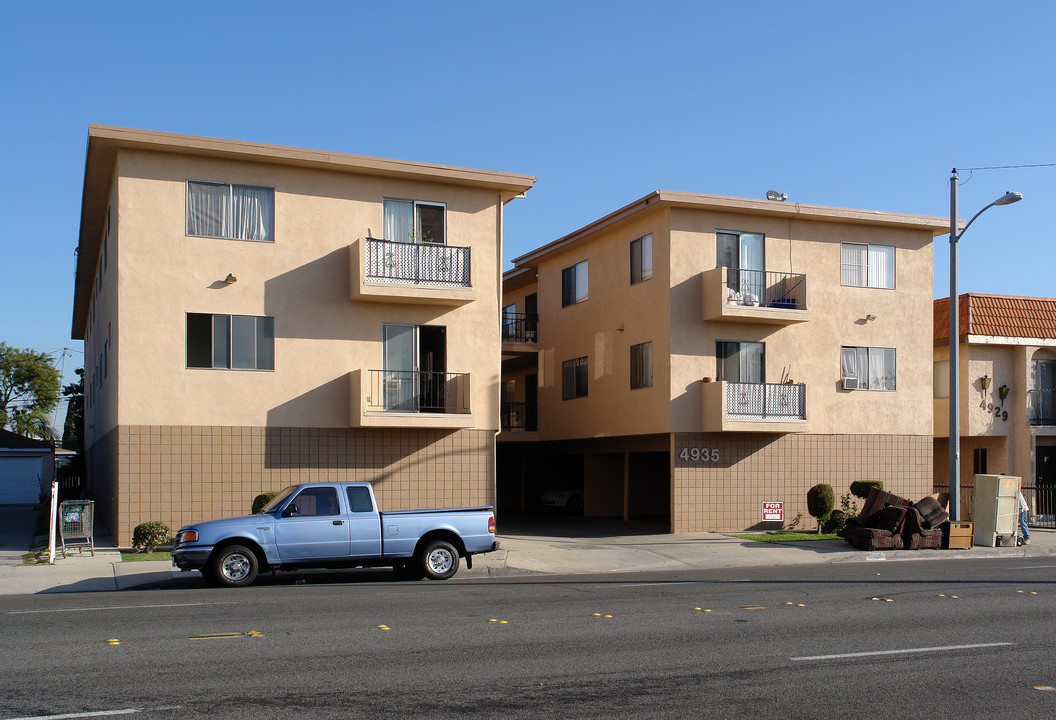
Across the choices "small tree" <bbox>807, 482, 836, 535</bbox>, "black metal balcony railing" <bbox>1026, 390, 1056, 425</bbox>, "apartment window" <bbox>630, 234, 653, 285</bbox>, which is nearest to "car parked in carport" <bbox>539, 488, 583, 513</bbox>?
"apartment window" <bbox>630, 234, 653, 285</bbox>

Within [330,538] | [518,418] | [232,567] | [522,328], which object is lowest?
[232,567]

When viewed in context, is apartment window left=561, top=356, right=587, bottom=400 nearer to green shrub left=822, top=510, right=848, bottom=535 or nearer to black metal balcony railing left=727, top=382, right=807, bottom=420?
black metal balcony railing left=727, top=382, right=807, bottom=420

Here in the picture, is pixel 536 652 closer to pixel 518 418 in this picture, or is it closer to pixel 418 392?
pixel 418 392

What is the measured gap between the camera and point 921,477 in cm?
2884

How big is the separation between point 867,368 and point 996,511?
21.3 ft

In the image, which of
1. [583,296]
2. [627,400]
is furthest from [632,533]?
[583,296]

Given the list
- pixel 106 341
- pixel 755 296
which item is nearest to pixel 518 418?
pixel 755 296

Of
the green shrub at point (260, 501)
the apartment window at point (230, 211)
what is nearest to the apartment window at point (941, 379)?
the apartment window at point (230, 211)

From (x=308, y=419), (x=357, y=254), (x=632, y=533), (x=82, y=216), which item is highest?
(x=82, y=216)

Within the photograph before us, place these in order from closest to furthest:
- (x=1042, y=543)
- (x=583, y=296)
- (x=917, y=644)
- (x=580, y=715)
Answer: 1. (x=580, y=715)
2. (x=917, y=644)
3. (x=1042, y=543)
4. (x=583, y=296)

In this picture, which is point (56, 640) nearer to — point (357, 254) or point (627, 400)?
point (357, 254)

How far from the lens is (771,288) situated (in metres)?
27.1

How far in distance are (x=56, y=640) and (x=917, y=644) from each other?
8.78 metres

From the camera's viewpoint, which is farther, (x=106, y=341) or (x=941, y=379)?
(x=941, y=379)
